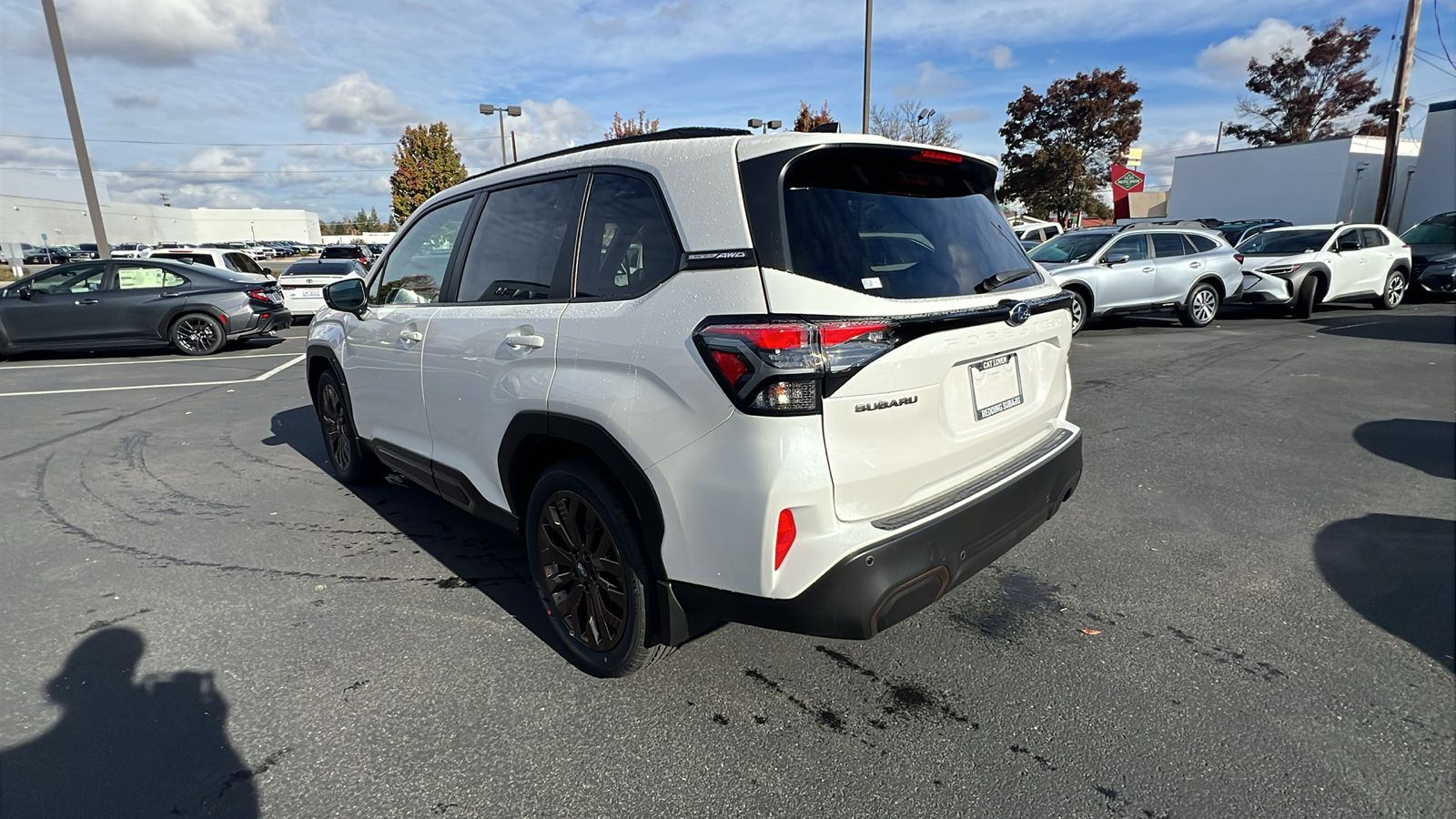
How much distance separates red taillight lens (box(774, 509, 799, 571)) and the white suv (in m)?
14.2

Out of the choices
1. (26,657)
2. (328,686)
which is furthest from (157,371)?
(328,686)

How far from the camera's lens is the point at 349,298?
4.31 metres

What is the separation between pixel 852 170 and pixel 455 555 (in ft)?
9.28

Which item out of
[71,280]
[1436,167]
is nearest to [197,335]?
[71,280]

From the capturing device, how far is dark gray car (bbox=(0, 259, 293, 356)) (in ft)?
36.9

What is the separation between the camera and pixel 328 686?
2799 mm

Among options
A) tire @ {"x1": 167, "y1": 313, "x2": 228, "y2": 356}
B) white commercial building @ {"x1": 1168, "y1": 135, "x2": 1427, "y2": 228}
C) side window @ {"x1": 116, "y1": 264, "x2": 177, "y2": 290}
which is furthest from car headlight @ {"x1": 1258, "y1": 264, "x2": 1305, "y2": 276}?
side window @ {"x1": 116, "y1": 264, "x2": 177, "y2": 290}

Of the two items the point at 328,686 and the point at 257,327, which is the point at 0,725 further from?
the point at 257,327

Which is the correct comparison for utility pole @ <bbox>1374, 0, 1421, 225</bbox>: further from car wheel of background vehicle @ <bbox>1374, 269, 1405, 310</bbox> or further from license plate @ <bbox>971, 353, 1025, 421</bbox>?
license plate @ <bbox>971, 353, 1025, 421</bbox>

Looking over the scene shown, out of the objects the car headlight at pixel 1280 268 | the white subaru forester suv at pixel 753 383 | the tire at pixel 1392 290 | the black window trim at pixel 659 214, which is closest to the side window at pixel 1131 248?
the car headlight at pixel 1280 268

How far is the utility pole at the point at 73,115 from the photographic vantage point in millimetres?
15172

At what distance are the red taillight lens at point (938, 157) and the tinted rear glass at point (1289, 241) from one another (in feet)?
46.2

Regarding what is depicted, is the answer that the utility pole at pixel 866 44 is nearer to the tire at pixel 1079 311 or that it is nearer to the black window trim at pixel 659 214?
the tire at pixel 1079 311

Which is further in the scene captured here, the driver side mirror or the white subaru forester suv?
the driver side mirror
